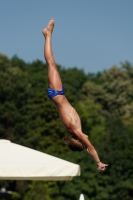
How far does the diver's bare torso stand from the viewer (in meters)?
9.93

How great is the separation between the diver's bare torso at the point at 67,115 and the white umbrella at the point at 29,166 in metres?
3.14

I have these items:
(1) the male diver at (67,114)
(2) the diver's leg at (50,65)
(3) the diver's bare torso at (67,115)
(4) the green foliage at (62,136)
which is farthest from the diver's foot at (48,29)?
(4) the green foliage at (62,136)

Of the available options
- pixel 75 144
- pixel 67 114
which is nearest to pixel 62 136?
pixel 67 114

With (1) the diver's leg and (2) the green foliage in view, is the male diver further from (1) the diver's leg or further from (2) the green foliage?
(2) the green foliage

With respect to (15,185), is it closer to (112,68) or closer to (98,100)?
(98,100)

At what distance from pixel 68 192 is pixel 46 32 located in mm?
36408

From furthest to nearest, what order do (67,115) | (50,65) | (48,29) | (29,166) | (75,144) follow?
(29,166) → (48,29) → (50,65) → (67,115) → (75,144)

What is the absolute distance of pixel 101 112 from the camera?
3059 inches

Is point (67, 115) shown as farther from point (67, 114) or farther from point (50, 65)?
point (50, 65)

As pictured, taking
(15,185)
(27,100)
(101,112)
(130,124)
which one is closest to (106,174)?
(15,185)

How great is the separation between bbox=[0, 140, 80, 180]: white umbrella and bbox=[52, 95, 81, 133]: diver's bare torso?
3.14 metres

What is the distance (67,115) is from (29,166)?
3298 millimetres

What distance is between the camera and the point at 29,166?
13023 mm

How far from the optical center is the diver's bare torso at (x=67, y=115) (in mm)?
9933
